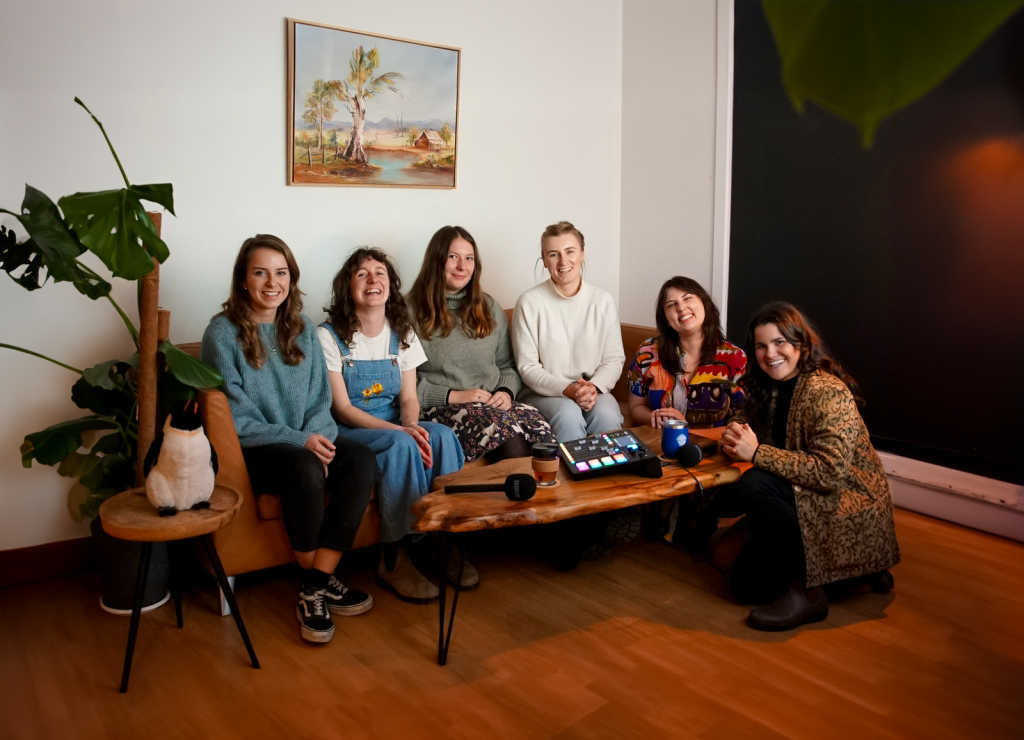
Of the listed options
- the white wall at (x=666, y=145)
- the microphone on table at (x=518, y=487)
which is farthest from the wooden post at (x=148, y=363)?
the white wall at (x=666, y=145)

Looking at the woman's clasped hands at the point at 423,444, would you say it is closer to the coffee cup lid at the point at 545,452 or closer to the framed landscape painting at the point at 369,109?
the coffee cup lid at the point at 545,452

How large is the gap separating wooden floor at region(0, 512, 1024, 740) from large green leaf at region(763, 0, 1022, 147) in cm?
175

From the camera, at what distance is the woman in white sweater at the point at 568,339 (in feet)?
10.8

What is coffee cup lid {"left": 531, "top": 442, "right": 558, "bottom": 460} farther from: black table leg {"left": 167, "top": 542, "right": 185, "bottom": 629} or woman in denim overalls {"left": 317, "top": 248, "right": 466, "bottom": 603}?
black table leg {"left": 167, "top": 542, "right": 185, "bottom": 629}

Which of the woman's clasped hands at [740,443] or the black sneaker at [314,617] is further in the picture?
the woman's clasped hands at [740,443]

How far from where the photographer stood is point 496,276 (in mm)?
3945

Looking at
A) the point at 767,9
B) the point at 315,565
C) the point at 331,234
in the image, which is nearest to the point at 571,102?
the point at 331,234

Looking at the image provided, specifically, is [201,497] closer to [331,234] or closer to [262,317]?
[262,317]

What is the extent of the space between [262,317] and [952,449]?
259 centimetres

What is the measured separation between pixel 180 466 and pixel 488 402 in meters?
1.32

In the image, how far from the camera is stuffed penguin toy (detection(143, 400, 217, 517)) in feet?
6.97

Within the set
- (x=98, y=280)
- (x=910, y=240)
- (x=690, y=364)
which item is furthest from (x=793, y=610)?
(x=98, y=280)

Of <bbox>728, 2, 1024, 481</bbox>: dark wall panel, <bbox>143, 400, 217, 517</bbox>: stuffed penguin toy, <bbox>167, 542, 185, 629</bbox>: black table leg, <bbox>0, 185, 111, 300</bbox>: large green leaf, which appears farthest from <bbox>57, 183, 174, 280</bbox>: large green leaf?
<bbox>728, 2, 1024, 481</bbox>: dark wall panel

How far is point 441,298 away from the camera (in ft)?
10.7
